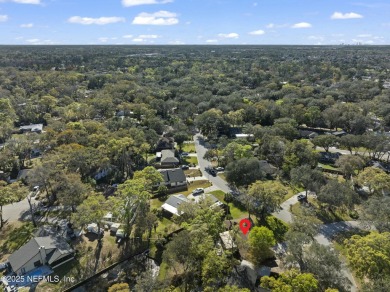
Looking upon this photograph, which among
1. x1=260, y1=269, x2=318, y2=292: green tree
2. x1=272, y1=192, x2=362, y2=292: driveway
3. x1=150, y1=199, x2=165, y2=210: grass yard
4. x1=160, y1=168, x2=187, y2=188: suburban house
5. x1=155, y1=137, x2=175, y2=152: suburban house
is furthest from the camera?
x1=155, y1=137, x2=175, y2=152: suburban house

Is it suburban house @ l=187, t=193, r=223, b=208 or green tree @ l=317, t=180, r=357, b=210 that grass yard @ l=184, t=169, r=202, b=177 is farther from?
green tree @ l=317, t=180, r=357, b=210

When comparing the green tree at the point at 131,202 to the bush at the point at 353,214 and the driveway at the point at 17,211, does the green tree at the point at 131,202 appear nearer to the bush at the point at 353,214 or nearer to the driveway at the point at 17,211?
the driveway at the point at 17,211

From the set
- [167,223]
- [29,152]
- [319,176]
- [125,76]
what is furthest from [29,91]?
[319,176]

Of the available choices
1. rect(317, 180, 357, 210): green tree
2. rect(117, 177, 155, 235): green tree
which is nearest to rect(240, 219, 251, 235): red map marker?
rect(317, 180, 357, 210): green tree

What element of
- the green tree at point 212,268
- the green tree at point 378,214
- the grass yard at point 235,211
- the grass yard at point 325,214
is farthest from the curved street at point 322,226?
the green tree at point 212,268

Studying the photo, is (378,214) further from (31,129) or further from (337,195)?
(31,129)

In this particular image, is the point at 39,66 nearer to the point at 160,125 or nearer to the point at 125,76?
the point at 125,76
